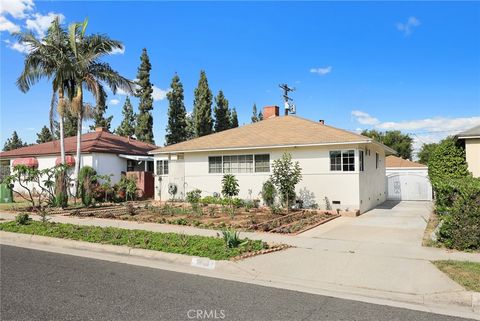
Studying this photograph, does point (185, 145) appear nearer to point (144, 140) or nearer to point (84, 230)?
point (84, 230)

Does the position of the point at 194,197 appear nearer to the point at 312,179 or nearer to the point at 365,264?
the point at 312,179

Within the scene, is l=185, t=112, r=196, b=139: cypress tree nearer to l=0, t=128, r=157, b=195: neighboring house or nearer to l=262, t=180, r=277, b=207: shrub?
l=0, t=128, r=157, b=195: neighboring house

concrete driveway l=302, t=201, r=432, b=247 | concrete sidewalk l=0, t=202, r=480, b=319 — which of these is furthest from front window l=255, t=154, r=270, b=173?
concrete sidewalk l=0, t=202, r=480, b=319

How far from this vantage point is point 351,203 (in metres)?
15.8

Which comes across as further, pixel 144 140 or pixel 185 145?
pixel 144 140

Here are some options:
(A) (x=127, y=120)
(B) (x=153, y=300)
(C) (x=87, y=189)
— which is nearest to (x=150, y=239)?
(B) (x=153, y=300)

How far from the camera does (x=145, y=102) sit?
3416 centimetres

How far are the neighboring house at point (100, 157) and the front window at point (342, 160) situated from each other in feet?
45.1

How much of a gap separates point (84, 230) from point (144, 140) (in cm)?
2504

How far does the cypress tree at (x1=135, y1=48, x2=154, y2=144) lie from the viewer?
1347 inches

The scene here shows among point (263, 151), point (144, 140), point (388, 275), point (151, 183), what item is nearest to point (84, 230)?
point (388, 275)

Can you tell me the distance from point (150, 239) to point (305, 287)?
466 cm

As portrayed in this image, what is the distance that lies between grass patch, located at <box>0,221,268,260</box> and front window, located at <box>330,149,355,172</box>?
835 centimetres

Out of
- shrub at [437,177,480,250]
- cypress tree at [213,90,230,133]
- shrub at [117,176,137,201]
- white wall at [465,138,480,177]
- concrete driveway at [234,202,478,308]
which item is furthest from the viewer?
cypress tree at [213,90,230,133]
